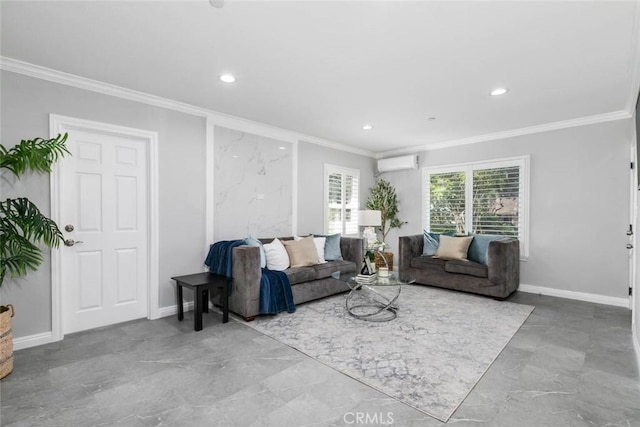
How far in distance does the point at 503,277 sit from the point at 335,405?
10.7 ft

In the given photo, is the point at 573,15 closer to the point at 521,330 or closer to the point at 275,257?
the point at 521,330

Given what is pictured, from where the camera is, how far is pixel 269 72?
295 cm

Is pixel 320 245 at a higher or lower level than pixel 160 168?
lower

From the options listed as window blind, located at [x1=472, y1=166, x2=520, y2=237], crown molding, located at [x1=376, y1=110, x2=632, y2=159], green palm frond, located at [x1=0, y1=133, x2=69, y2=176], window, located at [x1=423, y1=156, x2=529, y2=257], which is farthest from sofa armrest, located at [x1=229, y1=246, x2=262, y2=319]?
crown molding, located at [x1=376, y1=110, x2=632, y2=159]

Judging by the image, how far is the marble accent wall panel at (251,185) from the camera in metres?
4.18

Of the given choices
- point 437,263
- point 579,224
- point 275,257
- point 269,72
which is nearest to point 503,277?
point 437,263

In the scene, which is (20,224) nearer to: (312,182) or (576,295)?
(312,182)

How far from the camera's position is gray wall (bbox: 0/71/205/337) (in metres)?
2.77

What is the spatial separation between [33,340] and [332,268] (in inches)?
127

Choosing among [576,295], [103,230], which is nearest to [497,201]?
[576,295]

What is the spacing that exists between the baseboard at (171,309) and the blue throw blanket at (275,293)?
40.9 inches

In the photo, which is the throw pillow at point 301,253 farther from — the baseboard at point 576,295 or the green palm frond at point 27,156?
the baseboard at point 576,295

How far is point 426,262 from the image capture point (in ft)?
16.3

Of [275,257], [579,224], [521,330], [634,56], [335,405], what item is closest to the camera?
[335,405]
